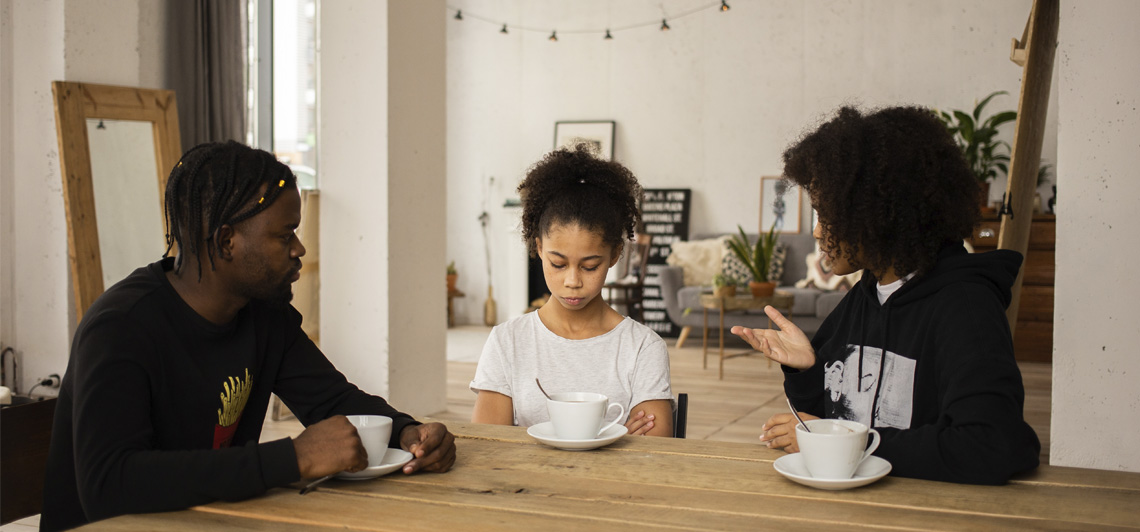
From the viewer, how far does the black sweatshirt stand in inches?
40.2

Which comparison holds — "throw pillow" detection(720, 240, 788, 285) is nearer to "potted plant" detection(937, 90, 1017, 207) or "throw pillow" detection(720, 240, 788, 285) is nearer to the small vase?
the small vase

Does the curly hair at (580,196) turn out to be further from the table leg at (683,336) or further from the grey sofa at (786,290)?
the table leg at (683,336)

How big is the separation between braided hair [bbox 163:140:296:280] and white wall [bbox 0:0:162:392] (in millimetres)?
2857

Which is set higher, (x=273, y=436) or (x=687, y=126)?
(x=687, y=126)

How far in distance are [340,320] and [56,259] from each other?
120 cm

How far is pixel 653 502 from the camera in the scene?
41.2 inches

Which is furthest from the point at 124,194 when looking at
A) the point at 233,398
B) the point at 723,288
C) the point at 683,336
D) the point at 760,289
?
the point at 683,336

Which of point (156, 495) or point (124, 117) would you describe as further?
point (124, 117)

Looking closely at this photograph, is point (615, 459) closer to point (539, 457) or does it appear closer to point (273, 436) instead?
point (539, 457)

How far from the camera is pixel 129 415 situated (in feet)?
3.50

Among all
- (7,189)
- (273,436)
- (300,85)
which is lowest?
(273,436)

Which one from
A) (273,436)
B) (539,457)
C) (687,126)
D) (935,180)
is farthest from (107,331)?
(687,126)

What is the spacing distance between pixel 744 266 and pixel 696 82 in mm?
1862

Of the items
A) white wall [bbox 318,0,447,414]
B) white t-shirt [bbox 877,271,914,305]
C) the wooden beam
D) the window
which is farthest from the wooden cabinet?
white t-shirt [bbox 877,271,914,305]
